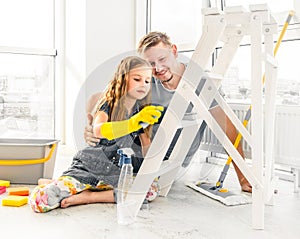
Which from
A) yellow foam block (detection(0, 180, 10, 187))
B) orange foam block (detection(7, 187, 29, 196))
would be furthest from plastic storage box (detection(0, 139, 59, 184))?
orange foam block (detection(7, 187, 29, 196))

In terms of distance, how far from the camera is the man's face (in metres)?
1.77

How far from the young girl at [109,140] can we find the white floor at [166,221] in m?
0.05

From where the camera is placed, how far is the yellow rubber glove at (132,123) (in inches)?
55.7

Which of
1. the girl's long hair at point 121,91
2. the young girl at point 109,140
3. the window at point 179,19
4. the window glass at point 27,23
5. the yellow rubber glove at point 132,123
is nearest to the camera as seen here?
the yellow rubber glove at point 132,123

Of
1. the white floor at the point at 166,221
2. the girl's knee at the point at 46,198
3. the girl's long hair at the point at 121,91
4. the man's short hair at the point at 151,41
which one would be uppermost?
the man's short hair at the point at 151,41

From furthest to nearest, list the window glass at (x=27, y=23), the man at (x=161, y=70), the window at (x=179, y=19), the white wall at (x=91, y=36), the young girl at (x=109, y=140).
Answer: the window glass at (x=27, y=23) < the white wall at (x=91, y=36) < the window at (x=179, y=19) < the man at (x=161, y=70) < the young girl at (x=109, y=140)

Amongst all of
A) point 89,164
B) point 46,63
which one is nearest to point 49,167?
point 89,164

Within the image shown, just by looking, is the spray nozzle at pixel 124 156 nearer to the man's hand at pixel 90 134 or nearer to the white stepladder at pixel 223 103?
the white stepladder at pixel 223 103

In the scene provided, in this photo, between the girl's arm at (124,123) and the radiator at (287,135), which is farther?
the radiator at (287,135)

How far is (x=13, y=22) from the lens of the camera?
3385 millimetres

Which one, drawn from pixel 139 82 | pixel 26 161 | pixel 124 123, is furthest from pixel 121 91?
pixel 26 161

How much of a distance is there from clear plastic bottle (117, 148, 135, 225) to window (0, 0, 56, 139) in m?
1.92

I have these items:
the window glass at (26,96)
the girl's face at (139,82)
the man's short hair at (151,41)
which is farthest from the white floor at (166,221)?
the window glass at (26,96)

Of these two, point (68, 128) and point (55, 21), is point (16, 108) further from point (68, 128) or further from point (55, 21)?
point (55, 21)
